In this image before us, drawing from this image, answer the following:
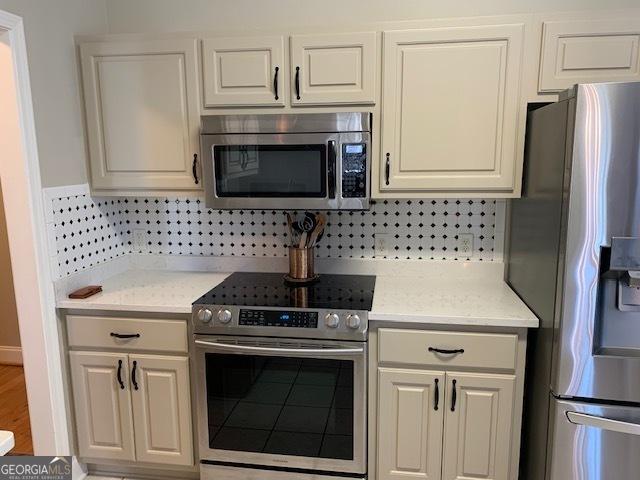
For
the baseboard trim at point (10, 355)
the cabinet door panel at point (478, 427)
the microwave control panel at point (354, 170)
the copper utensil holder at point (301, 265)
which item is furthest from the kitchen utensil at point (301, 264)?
the baseboard trim at point (10, 355)

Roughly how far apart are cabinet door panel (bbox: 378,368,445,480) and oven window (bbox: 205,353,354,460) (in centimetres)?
14

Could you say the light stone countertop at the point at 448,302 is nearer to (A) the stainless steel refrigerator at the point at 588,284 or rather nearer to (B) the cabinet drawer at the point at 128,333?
(A) the stainless steel refrigerator at the point at 588,284

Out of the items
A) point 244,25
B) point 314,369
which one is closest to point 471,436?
point 314,369

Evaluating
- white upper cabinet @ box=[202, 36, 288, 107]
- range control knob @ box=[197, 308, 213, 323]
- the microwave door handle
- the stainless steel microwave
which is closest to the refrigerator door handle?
the stainless steel microwave

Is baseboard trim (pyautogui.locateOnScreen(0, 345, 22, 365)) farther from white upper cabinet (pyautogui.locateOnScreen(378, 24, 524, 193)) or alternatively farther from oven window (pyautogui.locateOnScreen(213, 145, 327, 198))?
white upper cabinet (pyautogui.locateOnScreen(378, 24, 524, 193))

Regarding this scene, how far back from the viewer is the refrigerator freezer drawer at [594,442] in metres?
1.62

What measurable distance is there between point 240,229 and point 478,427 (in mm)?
1455

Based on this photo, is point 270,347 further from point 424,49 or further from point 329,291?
point 424,49

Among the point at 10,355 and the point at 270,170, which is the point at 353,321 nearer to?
the point at 270,170

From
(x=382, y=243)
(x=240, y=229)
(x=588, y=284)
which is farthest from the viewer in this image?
(x=240, y=229)

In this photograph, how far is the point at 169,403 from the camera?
2.08 m

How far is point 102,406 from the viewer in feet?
6.99

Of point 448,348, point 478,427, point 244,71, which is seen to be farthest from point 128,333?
point 478,427

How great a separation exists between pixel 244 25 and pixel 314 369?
164 cm
